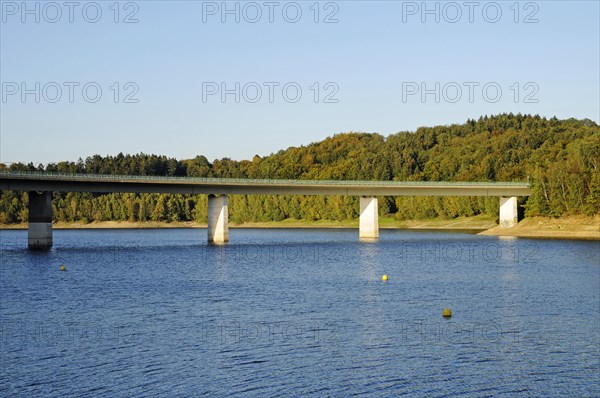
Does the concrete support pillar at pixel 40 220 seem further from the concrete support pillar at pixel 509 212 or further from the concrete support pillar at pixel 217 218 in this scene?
the concrete support pillar at pixel 509 212

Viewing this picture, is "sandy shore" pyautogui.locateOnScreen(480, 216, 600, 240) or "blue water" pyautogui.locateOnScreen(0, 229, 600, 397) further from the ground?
"sandy shore" pyautogui.locateOnScreen(480, 216, 600, 240)

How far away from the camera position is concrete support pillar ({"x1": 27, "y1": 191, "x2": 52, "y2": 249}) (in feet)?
449

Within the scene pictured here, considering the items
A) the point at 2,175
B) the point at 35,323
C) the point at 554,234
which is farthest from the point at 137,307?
the point at 554,234

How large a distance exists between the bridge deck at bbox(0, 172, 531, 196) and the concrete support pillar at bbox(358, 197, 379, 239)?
10.6 feet

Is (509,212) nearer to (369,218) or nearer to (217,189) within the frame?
(369,218)

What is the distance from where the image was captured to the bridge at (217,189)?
136m

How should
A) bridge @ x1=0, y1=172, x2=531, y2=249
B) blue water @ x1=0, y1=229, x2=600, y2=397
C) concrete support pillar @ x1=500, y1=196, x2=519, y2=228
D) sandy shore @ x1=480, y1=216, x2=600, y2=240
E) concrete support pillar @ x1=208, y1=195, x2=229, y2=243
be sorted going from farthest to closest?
concrete support pillar @ x1=500, y1=196, x2=519, y2=228
sandy shore @ x1=480, y1=216, x2=600, y2=240
concrete support pillar @ x1=208, y1=195, x2=229, y2=243
bridge @ x1=0, y1=172, x2=531, y2=249
blue water @ x1=0, y1=229, x2=600, y2=397

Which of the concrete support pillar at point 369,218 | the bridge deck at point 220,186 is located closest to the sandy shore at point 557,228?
the bridge deck at point 220,186

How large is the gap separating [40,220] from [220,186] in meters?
32.3

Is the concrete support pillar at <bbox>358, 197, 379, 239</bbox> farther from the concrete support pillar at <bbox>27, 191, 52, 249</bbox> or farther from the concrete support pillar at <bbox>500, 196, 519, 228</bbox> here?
the concrete support pillar at <bbox>27, 191, 52, 249</bbox>

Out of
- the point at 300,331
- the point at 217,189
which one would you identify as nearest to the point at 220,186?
the point at 217,189

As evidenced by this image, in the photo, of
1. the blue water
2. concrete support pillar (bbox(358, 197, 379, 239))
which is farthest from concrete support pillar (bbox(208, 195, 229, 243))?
the blue water

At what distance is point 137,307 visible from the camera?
213ft

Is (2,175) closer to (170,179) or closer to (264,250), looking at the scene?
(170,179)
